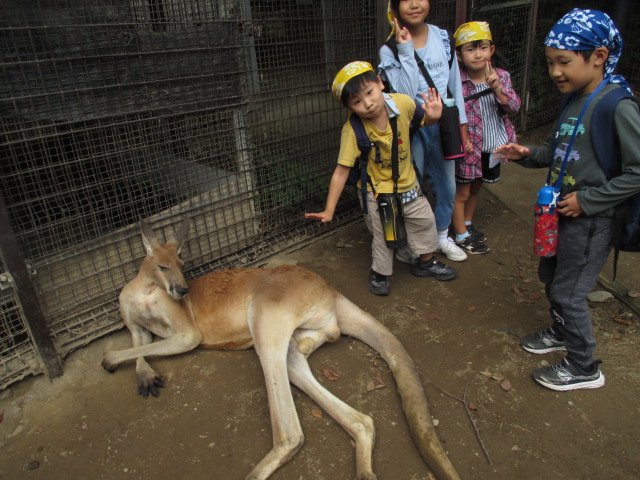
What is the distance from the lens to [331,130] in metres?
4.90

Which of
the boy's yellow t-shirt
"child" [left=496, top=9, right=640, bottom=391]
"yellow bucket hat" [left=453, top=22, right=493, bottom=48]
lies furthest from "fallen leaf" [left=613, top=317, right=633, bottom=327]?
"yellow bucket hat" [left=453, top=22, right=493, bottom=48]

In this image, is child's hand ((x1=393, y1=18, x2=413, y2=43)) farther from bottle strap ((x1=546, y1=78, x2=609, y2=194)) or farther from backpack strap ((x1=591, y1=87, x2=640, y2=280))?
backpack strap ((x1=591, y1=87, x2=640, y2=280))

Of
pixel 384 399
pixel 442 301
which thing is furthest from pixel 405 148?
pixel 384 399

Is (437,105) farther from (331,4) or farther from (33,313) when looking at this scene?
(33,313)

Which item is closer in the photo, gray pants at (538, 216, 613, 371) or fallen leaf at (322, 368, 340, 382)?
gray pants at (538, 216, 613, 371)

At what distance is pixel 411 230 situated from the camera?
4062mm

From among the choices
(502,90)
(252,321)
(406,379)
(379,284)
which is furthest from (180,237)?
(502,90)

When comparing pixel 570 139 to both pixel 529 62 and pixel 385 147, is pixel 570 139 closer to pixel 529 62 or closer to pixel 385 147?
pixel 385 147

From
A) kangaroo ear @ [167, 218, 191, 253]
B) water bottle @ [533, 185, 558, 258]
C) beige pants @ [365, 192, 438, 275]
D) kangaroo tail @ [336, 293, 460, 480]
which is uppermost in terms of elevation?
water bottle @ [533, 185, 558, 258]

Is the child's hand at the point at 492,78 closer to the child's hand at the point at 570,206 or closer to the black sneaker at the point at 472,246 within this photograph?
the black sneaker at the point at 472,246

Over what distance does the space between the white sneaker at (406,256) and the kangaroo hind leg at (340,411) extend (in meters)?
1.64

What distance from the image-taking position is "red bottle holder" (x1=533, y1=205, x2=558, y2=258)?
2.85 metres

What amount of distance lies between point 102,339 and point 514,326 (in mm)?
3076

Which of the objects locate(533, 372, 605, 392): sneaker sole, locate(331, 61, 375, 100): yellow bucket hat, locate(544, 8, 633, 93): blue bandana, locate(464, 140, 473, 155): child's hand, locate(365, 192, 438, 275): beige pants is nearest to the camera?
locate(544, 8, 633, 93): blue bandana
